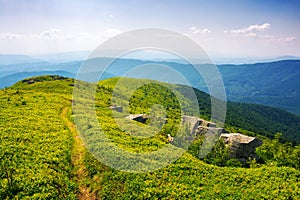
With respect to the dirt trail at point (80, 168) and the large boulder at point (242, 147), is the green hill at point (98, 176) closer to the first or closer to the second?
the dirt trail at point (80, 168)

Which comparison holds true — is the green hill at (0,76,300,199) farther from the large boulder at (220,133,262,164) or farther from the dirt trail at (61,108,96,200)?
the large boulder at (220,133,262,164)

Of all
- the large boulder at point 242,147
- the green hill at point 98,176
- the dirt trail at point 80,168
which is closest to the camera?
the green hill at point 98,176

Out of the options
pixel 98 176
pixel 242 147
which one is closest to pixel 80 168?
pixel 98 176

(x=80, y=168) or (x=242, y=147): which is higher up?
(x=80, y=168)

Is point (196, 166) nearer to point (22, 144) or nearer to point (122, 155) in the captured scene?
point (122, 155)

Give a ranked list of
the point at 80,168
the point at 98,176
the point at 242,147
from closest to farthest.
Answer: the point at 98,176 → the point at 80,168 → the point at 242,147

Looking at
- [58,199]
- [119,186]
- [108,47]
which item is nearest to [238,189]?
[119,186]

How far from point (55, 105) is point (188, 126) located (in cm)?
2575

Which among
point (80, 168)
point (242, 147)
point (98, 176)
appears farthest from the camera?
point (242, 147)

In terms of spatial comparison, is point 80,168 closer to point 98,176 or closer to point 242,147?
point 98,176

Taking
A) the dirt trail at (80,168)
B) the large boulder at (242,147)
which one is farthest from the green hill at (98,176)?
the large boulder at (242,147)

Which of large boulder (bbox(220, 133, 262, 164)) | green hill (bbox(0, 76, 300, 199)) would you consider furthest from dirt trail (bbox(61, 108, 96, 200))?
large boulder (bbox(220, 133, 262, 164))

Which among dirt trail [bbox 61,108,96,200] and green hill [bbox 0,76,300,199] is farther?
dirt trail [bbox 61,108,96,200]

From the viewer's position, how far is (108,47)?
16812 millimetres
